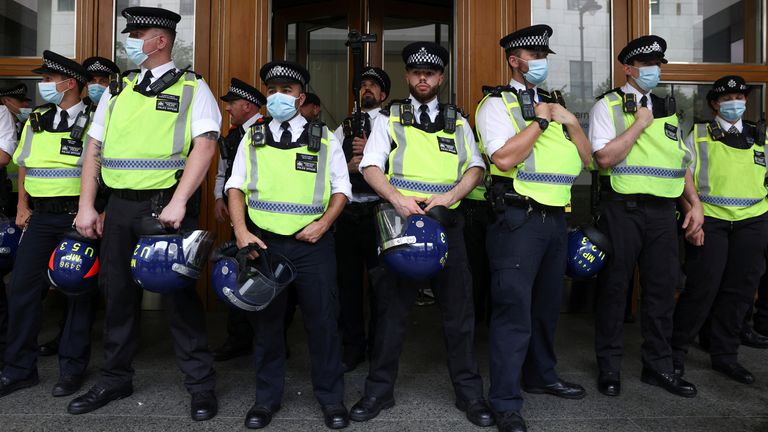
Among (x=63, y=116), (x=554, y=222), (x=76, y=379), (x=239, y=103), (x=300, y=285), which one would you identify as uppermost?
(x=239, y=103)

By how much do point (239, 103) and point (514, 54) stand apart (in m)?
2.16

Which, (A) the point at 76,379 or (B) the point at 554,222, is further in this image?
(A) the point at 76,379

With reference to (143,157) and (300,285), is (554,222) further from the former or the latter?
(143,157)

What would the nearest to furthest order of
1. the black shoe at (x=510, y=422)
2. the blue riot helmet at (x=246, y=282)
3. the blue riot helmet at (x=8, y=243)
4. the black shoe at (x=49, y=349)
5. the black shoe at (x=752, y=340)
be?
the blue riot helmet at (x=246, y=282)
the black shoe at (x=510, y=422)
the blue riot helmet at (x=8, y=243)
the black shoe at (x=49, y=349)
the black shoe at (x=752, y=340)

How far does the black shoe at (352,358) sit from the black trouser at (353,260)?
2 centimetres

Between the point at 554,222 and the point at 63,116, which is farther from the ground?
the point at 63,116

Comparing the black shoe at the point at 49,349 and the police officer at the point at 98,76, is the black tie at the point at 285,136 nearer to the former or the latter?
the police officer at the point at 98,76

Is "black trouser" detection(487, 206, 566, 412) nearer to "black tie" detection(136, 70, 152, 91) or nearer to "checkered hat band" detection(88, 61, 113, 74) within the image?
"black tie" detection(136, 70, 152, 91)

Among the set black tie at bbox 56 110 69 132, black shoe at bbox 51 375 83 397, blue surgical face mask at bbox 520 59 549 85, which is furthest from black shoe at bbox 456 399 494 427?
black tie at bbox 56 110 69 132

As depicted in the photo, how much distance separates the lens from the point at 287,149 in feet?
9.62

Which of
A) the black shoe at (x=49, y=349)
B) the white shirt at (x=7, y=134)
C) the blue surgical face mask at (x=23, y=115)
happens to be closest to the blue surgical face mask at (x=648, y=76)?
the white shirt at (x=7, y=134)

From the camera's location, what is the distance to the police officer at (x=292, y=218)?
9.48ft

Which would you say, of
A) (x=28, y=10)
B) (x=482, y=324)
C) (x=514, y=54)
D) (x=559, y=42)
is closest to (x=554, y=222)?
(x=514, y=54)

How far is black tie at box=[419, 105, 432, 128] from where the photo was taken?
10.1ft
